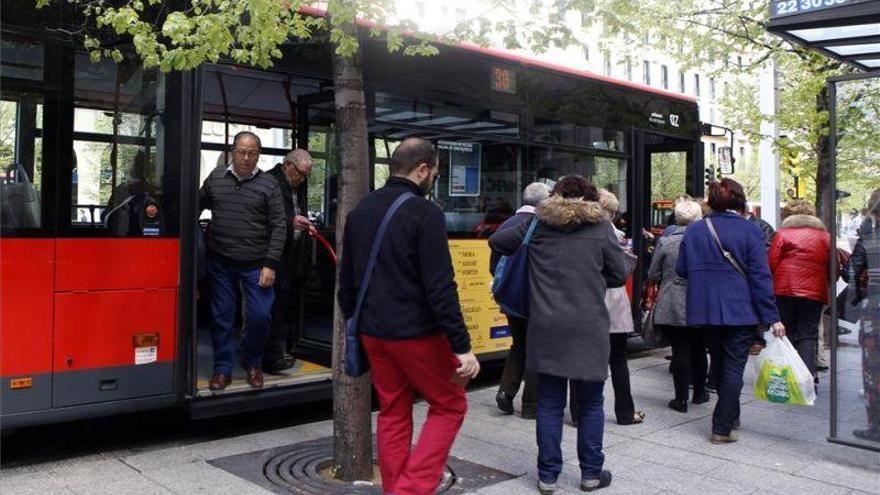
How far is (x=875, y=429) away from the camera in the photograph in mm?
5402

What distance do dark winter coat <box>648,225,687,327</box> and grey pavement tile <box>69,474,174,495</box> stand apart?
409cm

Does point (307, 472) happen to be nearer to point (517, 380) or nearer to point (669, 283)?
point (517, 380)

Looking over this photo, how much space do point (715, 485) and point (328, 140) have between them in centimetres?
397

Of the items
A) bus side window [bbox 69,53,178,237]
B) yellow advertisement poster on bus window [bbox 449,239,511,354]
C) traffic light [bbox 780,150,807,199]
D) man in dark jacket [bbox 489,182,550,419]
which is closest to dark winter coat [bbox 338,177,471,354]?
bus side window [bbox 69,53,178,237]

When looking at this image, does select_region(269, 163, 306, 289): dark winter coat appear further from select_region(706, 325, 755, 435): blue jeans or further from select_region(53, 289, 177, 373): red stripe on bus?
select_region(706, 325, 755, 435): blue jeans

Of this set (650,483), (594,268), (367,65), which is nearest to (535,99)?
(367,65)

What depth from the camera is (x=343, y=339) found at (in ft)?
15.8

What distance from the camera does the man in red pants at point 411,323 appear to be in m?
3.73

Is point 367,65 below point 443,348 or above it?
above

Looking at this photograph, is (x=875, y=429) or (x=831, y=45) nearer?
(x=875, y=429)

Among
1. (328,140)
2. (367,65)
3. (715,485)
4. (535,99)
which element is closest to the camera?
(715,485)

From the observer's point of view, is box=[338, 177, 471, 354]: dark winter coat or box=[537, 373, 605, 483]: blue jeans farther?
box=[537, 373, 605, 483]: blue jeans

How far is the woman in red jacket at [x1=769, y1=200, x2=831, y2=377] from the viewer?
23.7ft

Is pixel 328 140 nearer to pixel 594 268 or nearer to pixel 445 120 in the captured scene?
pixel 445 120
